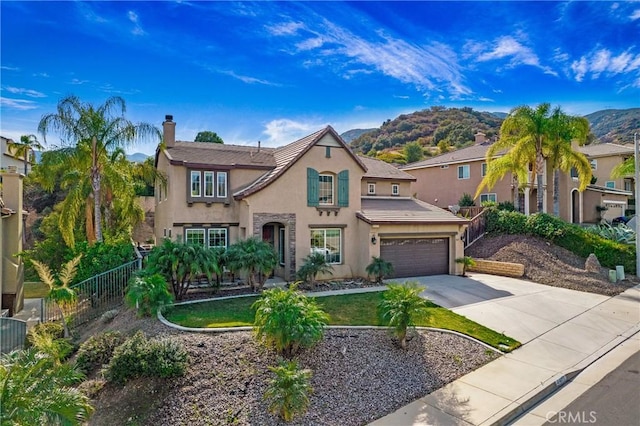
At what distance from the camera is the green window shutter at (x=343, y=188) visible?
61.0 feet

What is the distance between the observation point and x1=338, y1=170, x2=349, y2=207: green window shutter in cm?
1859

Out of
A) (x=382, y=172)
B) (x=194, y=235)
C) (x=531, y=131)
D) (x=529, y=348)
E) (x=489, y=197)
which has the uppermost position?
(x=531, y=131)

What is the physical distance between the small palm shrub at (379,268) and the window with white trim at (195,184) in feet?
29.2

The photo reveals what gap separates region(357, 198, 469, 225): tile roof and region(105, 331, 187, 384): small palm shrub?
11.5 m

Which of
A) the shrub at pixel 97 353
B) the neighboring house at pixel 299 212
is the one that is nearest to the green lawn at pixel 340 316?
the shrub at pixel 97 353

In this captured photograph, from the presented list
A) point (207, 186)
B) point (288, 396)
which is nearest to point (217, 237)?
point (207, 186)

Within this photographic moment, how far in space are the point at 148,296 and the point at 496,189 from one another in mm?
28672

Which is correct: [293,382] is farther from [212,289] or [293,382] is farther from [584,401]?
[212,289]

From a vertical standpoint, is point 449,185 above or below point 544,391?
above

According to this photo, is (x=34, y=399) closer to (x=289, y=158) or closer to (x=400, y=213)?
(x=289, y=158)

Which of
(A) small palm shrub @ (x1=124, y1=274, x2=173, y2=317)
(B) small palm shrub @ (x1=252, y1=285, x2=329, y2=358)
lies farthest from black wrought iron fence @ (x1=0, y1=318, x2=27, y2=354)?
(B) small palm shrub @ (x1=252, y1=285, x2=329, y2=358)

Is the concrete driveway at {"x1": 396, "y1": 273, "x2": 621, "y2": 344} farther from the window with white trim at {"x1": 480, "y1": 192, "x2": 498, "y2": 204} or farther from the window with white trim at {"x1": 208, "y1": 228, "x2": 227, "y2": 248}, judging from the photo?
the window with white trim at {"x1": 480, "y1": 192, "x2": 498, "y2": 204}

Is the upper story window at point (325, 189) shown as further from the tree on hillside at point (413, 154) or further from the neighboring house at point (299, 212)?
the tree on hillside at point (413, 154)

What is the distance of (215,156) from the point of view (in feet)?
61.8
